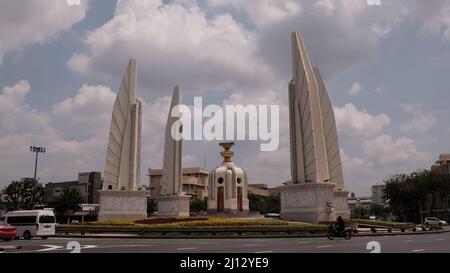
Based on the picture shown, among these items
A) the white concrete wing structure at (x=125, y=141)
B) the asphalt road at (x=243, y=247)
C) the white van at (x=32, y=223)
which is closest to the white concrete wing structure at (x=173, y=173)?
the white concrete wing structure at (x=125, y=141)

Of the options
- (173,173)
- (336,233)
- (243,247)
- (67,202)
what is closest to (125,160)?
(173,173)

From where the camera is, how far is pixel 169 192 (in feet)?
156

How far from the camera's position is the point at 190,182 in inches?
3728

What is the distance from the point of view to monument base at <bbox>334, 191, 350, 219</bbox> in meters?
42.1

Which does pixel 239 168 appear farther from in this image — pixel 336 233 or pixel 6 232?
pixel 6 232

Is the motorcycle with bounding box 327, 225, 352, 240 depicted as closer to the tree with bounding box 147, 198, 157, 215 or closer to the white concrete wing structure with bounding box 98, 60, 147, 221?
the white concrete wing structure with bounding box 98, 60, 147, 221

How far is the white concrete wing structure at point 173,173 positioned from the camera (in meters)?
46.8

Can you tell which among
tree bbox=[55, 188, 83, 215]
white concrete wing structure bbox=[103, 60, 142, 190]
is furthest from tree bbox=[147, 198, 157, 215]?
white concrete wing structure bbox=[103, 60, 142, 190]

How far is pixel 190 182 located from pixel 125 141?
52.1m

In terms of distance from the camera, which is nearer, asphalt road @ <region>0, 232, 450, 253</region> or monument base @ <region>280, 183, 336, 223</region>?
asphalt road @ <region>0, 232, 450, 253</region>

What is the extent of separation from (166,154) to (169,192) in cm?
478

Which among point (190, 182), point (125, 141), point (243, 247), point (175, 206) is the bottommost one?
point (243, 247)
